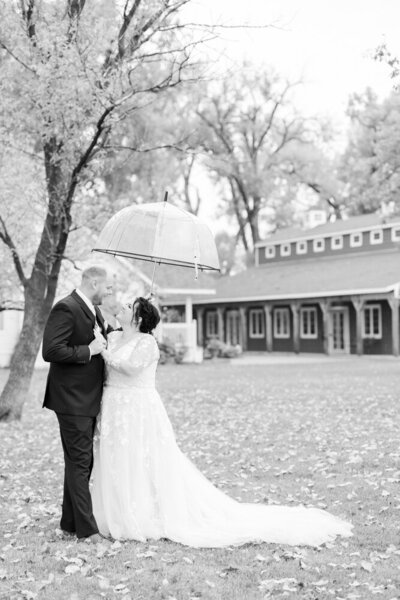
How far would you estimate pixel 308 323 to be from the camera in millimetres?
36156

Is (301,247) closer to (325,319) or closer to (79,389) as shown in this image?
(325,319)

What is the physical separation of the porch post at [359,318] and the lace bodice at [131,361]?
26246 millimetres

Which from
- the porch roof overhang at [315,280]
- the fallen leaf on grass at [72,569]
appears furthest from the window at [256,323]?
the fallen leaf on grass at [72,569]

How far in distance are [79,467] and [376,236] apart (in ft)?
110

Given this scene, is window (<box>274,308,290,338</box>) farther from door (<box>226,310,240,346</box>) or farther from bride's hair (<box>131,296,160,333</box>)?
bride's hair (<box>131,296,160,333</box>)

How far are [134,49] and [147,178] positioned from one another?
14.7 m

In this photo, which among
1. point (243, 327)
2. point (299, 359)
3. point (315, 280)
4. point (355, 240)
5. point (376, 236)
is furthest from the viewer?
point (355, 240)

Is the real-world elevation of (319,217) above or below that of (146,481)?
above

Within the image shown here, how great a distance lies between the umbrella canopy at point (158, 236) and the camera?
6.80m

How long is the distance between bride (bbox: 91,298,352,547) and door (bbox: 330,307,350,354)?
28.5m

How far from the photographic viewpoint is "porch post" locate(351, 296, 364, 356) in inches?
1248

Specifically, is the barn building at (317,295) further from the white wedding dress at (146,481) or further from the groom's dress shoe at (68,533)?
the groom's dress shoe at (68,533)

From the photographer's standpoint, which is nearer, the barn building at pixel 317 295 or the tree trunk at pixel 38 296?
the tree trunk at pixel 38 296

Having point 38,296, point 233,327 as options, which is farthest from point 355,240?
point 38,296
